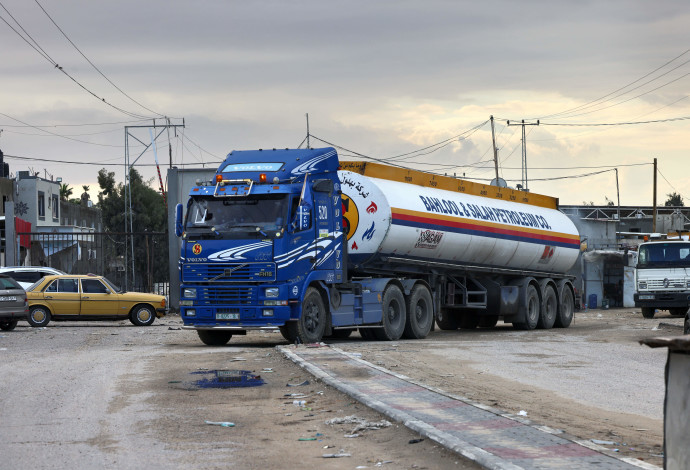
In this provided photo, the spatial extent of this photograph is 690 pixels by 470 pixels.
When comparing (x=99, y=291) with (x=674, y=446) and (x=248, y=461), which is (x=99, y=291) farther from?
(x=674, y=446)

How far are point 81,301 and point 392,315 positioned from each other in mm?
10745

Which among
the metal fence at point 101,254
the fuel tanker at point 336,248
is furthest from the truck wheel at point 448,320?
the metal fence at point 101,254

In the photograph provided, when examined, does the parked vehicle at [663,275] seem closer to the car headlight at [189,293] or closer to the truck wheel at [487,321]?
the truck wheel at [487,321]

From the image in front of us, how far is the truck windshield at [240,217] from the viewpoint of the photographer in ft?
61.4

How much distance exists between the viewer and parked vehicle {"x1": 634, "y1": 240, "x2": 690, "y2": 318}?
111 ft

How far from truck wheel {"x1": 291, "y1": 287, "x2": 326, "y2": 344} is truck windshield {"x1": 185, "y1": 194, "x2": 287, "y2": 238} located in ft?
5.63

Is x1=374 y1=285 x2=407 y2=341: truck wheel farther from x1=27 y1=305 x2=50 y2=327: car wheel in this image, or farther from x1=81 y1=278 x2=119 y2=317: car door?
x1=27 y1=305 x2=50 y2=327: car wheel

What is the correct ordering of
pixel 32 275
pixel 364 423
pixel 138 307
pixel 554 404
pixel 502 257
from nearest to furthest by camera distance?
pixel 364 423 < pixel 554 404 < pixel 502 257 < pixel 138 307 < pixel 32 275

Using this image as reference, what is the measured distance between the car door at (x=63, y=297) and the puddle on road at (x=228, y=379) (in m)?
15.0

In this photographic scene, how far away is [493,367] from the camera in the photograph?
15.9 m

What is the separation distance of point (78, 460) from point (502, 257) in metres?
20.7

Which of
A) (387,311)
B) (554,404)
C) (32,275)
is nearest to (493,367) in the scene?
(554,404)

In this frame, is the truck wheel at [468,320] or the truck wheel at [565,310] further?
the truck wheel at [565,310]

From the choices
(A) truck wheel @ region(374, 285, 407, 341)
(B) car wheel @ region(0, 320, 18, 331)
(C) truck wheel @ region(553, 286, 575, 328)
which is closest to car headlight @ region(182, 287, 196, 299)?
(A) truck wheel @ region(374, 285, 407, 341)
